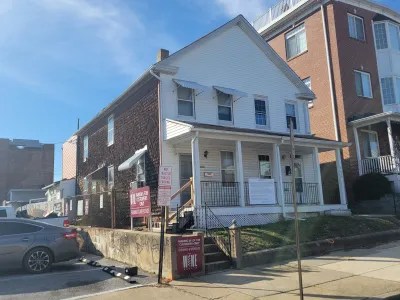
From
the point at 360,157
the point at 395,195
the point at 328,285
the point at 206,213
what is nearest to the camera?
the point at 328,285

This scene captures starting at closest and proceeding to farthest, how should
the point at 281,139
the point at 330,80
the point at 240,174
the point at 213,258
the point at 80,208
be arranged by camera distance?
the point at 213,258 → the point at 240,174 → the point at 281,139 → the point at 80,208 → the point at 330,80

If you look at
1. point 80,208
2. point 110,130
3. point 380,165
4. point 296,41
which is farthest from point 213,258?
point 296,41

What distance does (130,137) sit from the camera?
63.2ft

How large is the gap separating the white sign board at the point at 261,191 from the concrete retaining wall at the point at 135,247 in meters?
5.02

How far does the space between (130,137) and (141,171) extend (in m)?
2.03

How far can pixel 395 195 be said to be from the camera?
1975 cm

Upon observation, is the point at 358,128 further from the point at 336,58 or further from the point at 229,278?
the point at 229,278

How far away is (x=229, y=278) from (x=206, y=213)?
4.33m

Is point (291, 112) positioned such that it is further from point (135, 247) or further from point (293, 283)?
point (293, 283)

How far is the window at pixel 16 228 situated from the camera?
11.0 metres

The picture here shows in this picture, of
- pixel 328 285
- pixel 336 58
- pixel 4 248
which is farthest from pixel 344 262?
pixel 336 58

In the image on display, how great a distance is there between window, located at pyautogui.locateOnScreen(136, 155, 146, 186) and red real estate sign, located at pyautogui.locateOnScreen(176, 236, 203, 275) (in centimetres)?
800

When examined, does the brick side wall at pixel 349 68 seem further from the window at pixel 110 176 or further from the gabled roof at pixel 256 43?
the window at pixel 110 176

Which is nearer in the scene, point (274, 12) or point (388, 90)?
point (388, 90)
